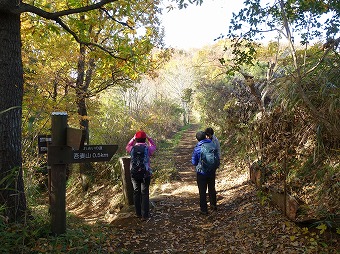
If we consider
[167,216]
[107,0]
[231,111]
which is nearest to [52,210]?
[167,216]

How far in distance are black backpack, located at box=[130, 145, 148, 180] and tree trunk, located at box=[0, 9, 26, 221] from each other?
207 centimetres

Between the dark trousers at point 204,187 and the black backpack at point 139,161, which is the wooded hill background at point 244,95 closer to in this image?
the dark trousers at point 204,187

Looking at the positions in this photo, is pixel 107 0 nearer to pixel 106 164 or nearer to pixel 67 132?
pixel 67 132

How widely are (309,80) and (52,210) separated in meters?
5.20

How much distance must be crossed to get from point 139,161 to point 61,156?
195 cm

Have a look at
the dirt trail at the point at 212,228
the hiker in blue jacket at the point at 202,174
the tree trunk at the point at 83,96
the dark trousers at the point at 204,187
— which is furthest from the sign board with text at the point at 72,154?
the tree trunk at the point at 83,96

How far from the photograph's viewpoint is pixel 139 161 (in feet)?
18.2

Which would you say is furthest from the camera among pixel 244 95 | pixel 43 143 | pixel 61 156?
pixel 244 95

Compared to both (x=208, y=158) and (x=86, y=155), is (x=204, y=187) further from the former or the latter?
(x=86, y=155)

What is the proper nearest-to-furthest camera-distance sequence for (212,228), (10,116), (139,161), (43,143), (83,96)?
1. (10,116)
2. (43,143)
3. (212,228)
4. (139,161)
5. (83,96)

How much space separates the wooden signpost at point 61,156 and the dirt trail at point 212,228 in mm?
919

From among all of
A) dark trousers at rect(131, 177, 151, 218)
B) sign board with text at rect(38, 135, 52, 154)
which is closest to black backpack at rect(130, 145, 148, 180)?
dark trousers at rect(131, 177, 151, 218)

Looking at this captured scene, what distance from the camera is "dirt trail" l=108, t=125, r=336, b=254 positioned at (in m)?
4.26

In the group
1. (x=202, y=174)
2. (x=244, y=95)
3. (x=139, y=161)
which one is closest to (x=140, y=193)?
(x=139, y=161)
